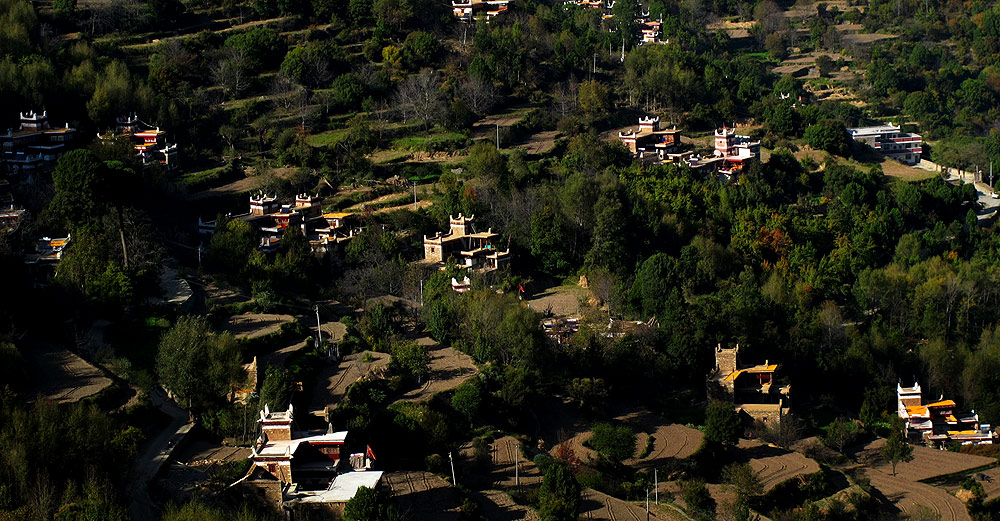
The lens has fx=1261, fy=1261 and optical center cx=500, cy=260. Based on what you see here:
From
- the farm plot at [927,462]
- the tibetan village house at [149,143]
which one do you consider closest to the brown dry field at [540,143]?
the tibetan village house at [149,143]

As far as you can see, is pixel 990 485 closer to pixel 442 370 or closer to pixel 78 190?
pixel 442 370

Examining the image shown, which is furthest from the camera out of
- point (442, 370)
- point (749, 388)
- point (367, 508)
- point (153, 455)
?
point (749, 388)

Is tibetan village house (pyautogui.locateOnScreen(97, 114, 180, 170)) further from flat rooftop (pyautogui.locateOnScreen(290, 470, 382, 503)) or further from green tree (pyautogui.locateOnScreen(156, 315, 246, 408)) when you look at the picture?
flat rooftop (pyautogui.locateOnScreen(290, 470, 382, 503))

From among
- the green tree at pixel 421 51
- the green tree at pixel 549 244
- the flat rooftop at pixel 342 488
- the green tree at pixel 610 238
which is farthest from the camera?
the green tree at pixel 421 51

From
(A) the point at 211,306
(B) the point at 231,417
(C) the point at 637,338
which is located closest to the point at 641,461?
(C) the point at 637,338

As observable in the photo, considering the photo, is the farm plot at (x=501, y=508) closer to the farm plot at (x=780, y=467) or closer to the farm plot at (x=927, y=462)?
the farm plot at (x=780, y=467)

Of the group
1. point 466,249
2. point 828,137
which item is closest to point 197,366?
point 466,249
